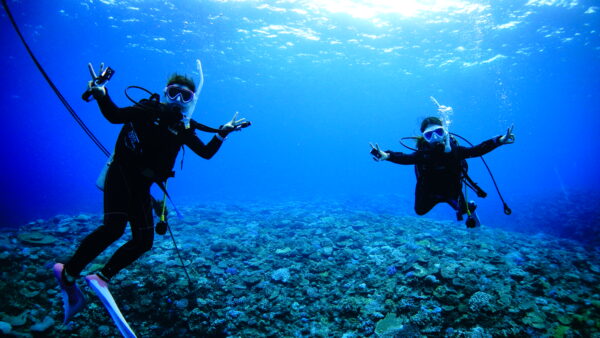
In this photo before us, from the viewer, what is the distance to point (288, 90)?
54.4m

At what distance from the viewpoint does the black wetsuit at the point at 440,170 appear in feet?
16.2

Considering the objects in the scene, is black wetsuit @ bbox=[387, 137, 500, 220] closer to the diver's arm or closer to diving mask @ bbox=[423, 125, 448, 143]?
diving mask @ bbox=[423, 125, 448, 143]

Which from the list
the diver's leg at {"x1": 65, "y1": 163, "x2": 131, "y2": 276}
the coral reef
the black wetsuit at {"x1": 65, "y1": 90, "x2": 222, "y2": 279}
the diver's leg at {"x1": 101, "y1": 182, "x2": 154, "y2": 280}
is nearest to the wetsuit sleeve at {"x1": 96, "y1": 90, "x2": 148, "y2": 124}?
the black wetsuit at {"x1": 65, "y1": 90, "x2": 222, "y2": 279}

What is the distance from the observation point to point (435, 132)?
4844 millimetres

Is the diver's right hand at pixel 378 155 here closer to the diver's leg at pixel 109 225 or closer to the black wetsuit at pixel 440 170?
the black wetsuit at pixel 440 170

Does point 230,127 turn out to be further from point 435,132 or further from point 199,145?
point 435,132

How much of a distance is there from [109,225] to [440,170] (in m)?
5.49

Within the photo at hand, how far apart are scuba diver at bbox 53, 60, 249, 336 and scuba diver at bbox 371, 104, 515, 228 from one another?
11.0 feet

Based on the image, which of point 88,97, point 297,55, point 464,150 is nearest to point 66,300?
point 88,97

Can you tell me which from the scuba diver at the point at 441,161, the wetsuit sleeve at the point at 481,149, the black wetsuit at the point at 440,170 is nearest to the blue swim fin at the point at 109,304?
the scuba diver at the point at 441,161

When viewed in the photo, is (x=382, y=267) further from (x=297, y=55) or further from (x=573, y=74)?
(x=573, y=74)

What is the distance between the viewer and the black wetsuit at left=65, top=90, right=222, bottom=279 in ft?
9.78

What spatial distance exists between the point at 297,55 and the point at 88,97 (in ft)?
111

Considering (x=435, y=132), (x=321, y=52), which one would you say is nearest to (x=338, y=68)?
(x=321, y=52)
